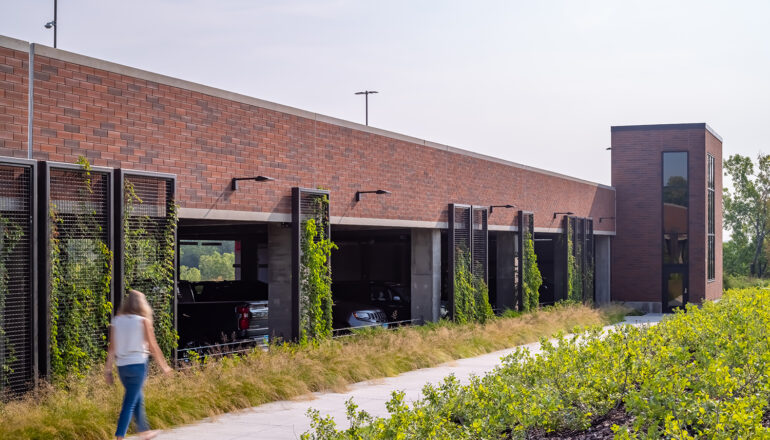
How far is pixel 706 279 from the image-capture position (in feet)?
121

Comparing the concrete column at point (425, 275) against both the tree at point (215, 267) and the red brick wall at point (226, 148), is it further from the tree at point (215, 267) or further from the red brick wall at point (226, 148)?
the tree at point (215, 267)

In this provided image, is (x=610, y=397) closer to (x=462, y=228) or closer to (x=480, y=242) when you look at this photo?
(x=462, y=228)

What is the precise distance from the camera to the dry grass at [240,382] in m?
9.19

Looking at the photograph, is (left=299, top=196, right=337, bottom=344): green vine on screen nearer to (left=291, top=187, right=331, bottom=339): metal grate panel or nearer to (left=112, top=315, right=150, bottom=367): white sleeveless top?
(left=291, top=187, right=331, bottom=339): metal grate panel

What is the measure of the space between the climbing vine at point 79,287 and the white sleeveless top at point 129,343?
2524mm

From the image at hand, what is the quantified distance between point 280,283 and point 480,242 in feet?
29.1

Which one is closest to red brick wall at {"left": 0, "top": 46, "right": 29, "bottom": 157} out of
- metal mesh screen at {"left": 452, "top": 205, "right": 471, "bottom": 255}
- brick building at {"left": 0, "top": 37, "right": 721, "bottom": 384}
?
brick building at {"left": 0, "top": 37, "right": 721, "bottom": 384}

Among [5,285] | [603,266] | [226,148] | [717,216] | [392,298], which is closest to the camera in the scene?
[5,285]

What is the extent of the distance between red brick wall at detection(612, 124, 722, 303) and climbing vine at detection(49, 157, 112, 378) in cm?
2928

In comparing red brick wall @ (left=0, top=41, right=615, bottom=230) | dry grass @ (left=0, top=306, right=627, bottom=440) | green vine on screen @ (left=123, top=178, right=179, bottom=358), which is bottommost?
dry grass @ (left=0, top=306, right=627, bottom=440)

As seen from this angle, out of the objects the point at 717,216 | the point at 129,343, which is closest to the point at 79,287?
the point at 129,343

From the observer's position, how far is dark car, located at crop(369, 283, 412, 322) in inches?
899

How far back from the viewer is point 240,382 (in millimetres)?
11531

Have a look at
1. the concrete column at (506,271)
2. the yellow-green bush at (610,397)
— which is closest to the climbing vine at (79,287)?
the yellow-green bush at (610,397)
